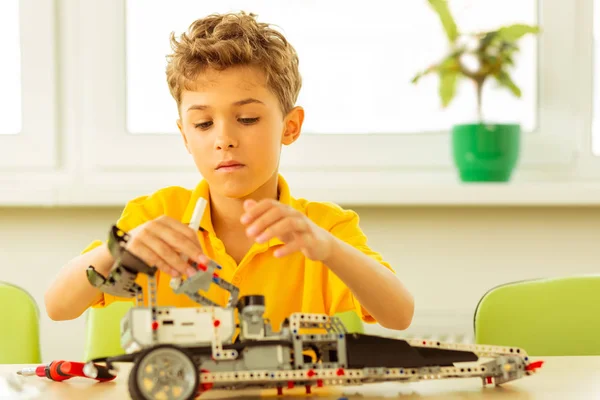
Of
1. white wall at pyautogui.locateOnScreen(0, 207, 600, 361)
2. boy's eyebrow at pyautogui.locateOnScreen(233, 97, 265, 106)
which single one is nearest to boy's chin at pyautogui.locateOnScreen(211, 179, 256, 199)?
boy's eyebrow at pyautogui.locateOnScreen(233, 97, 265, 106)

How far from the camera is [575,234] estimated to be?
6.73ft

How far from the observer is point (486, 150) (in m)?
1.94

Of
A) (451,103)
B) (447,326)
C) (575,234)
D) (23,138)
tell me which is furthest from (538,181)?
(23,138)

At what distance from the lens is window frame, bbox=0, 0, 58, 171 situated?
206cm

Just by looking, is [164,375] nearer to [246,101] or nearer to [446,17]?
[246,101]

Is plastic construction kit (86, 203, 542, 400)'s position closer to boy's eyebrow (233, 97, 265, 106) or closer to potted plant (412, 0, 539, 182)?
boy's eyebrow (233, 97, 265, 106)

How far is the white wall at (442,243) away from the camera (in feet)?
6.69

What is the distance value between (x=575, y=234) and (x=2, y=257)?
150 centimetres

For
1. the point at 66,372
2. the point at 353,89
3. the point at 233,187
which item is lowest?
the point at 66,372

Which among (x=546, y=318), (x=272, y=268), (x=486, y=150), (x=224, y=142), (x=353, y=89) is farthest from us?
(x=353, y=89)

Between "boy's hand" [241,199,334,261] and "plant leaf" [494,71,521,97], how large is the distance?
1274 mm

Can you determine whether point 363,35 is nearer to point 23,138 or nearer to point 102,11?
point 102,11

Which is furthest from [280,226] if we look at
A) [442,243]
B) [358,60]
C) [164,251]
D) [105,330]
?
[358,60]

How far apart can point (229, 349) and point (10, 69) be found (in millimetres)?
1639
